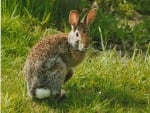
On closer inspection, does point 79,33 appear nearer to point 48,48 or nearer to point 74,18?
point 74,18

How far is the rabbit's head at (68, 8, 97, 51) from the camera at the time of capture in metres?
5.70

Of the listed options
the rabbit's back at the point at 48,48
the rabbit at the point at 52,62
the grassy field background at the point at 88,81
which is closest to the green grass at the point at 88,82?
the grassy field background at the point at 88,81

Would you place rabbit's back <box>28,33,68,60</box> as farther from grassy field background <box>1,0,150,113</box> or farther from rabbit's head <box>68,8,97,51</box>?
grassy field background <box>1,0,150,113</box>

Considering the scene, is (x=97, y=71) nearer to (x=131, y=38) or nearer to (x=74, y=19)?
(x=74, y=19)

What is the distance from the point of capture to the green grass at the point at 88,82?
5.73 metres

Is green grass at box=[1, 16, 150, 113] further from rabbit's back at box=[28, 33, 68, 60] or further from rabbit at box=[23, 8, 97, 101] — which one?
rabbit's back at box=[28, 33, 68, 60]

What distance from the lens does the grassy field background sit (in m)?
5.73

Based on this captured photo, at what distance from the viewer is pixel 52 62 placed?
5.73 meters

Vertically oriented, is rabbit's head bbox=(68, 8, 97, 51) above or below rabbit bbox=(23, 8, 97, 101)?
above

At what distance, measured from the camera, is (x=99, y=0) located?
7.91 m

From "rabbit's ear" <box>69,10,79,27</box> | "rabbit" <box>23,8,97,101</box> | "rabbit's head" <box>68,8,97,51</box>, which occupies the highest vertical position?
"rabbit's ear" <box>69,10,79,27</box>

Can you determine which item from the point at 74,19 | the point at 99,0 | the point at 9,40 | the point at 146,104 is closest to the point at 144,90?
the point at 146,104

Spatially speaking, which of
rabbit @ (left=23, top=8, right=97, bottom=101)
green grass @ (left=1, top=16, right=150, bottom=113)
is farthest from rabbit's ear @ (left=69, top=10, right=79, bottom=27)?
green grass @ (left=1, top=16, right=150, bottom=113)

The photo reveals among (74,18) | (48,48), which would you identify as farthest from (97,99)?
(74,18)
